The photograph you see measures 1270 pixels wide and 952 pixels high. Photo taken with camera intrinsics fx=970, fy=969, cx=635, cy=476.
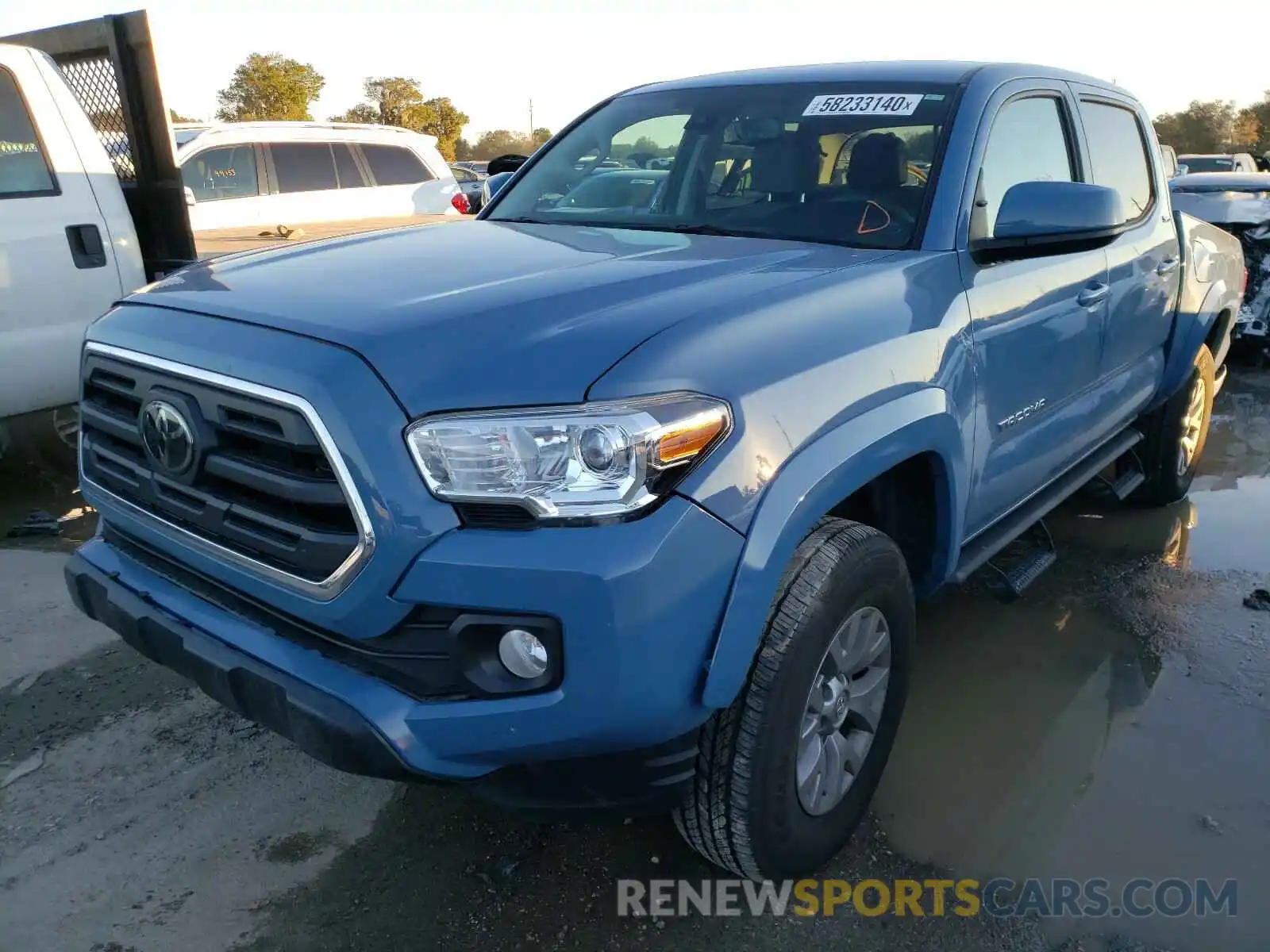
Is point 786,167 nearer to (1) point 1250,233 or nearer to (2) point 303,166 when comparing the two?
(1) point 1250,233

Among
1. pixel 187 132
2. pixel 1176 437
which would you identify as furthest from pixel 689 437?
pixel 187 132

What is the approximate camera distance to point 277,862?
2400 mm

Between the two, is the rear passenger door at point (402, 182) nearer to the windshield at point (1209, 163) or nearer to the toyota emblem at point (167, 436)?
the toyota emblem at point (167, 436)

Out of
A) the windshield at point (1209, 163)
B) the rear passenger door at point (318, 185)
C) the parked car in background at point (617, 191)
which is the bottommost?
the windshield at point (1209, 163)

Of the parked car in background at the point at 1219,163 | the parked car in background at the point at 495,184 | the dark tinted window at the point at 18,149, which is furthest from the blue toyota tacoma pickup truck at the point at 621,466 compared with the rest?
the parked car in background at the point at 1219,163

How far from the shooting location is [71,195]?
454 cm

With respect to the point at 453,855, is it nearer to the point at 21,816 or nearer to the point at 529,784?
the point at 529,784

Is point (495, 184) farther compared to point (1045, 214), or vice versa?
point (495, 184)

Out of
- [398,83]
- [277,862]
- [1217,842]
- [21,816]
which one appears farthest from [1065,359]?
[398,83]

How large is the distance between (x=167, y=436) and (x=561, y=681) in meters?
1.04

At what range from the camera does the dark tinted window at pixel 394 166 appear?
921 cm

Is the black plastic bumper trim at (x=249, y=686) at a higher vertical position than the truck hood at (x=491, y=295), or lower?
lower

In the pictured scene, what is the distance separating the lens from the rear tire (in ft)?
14.9

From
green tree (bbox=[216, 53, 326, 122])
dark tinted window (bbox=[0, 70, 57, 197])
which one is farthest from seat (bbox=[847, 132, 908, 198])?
green tree (bbox=[216, 53, 326, 122])
